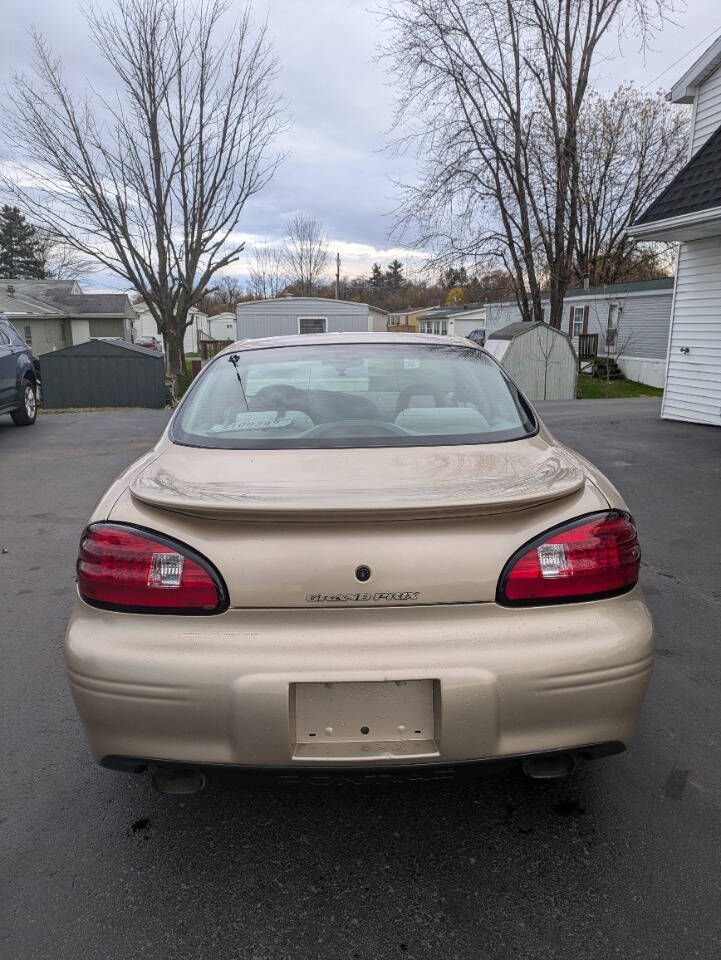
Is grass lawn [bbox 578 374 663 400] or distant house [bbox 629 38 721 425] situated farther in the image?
grass lawn [bbox 578 374 663 400]

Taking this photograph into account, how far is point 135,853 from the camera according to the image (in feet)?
7.02

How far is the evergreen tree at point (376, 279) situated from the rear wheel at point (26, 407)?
299 ft

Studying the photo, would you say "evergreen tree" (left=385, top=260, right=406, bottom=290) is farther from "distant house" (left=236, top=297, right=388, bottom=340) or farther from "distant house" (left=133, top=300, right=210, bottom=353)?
"distant house" (left=236, top=297, right=388, bottom=340)

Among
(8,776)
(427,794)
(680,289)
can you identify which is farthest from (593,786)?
(680,289)

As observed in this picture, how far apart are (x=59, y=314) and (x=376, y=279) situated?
70.7 m

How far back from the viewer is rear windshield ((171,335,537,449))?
98.3 inches

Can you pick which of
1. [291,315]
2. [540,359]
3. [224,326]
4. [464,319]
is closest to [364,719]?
[540,359]

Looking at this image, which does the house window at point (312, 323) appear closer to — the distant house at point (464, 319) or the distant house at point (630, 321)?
the distant house at point (630, 321)

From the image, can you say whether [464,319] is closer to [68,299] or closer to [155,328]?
[155,328]

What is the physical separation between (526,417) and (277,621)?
139cm

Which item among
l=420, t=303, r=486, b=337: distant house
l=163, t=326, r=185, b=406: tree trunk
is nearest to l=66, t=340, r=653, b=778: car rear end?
l=163, t=326, r=185, b=406: tree trunk

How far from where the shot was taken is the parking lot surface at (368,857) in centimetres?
182

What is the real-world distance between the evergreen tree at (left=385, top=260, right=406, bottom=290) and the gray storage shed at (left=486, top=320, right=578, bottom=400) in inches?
3306

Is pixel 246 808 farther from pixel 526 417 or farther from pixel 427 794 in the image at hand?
pixel 526 417
